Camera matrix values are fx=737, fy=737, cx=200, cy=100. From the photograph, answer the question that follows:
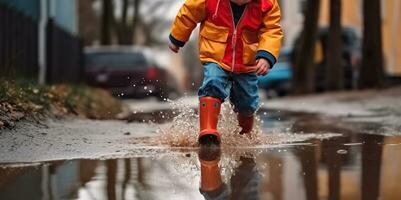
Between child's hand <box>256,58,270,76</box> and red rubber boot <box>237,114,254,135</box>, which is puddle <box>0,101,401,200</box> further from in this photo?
child's hand <box>256,58,270,76</box>

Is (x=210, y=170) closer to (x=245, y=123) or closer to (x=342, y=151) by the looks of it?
(x=342, y=151)

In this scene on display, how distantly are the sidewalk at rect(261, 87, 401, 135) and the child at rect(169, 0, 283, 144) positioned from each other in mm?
1885

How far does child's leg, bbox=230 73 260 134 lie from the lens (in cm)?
636

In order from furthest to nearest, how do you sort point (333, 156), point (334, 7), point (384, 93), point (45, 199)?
point (334, 7), point (384, 93), point (333, 156), point (45, 199)

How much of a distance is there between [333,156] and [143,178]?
Answer: 1627 mm

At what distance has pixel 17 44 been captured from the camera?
37.2 ft

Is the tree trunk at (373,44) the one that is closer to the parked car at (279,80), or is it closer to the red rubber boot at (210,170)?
the parked car at (279,80)

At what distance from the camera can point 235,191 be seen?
4.30m

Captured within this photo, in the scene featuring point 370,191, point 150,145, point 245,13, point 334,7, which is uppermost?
point 334,7

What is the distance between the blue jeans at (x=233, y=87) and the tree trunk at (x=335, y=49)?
11433mm

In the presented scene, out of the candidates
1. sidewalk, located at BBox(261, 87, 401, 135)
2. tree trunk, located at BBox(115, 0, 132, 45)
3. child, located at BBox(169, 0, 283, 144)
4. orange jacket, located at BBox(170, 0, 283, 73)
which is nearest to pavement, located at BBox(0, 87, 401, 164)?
sidewalk, located at BBox(261, 87, 401, 135)

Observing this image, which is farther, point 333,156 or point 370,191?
point 333,156

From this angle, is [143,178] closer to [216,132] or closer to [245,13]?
[216,132]

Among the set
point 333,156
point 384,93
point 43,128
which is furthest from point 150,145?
point 384,93
